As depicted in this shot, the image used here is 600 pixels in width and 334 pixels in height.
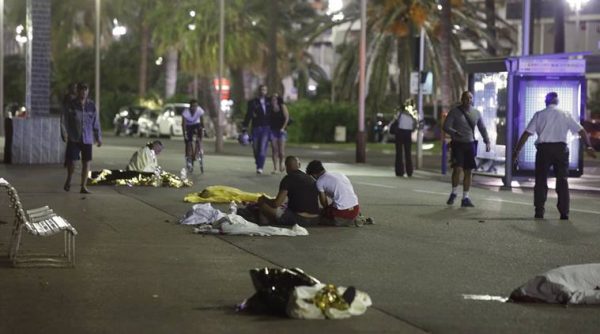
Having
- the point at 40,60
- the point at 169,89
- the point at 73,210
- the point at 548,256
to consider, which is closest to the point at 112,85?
the point at 169,89

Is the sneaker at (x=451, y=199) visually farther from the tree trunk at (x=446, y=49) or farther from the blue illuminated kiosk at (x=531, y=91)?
the tree trunk at (x=446, y=49)

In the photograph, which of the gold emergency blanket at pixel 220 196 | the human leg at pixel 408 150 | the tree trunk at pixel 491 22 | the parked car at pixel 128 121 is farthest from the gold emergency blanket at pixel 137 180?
the parked car at pixel 128 121

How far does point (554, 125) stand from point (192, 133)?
12.1m

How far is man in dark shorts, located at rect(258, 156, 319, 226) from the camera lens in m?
15.5

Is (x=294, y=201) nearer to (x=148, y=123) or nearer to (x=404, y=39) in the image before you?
(x=404, y=39)

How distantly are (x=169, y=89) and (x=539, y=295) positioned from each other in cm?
6454

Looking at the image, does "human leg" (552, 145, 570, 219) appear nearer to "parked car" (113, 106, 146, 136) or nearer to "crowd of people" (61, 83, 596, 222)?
"crowd of people" (61, 83, 596, 222)

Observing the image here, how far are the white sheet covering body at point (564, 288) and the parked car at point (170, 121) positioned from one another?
156 ft

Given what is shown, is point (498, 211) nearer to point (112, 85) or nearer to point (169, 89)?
point (169, 89)

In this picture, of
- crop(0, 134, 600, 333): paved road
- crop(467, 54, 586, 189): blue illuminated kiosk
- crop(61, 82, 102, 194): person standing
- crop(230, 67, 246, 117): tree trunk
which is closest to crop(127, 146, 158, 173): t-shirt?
crop(0, 134, 600, 333): paved road

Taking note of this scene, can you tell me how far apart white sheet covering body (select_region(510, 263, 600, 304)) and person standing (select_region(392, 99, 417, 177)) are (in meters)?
17.4

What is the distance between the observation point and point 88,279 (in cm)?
1118

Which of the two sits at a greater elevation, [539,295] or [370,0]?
[370,0]

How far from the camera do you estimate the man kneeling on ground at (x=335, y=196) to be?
1566cm
